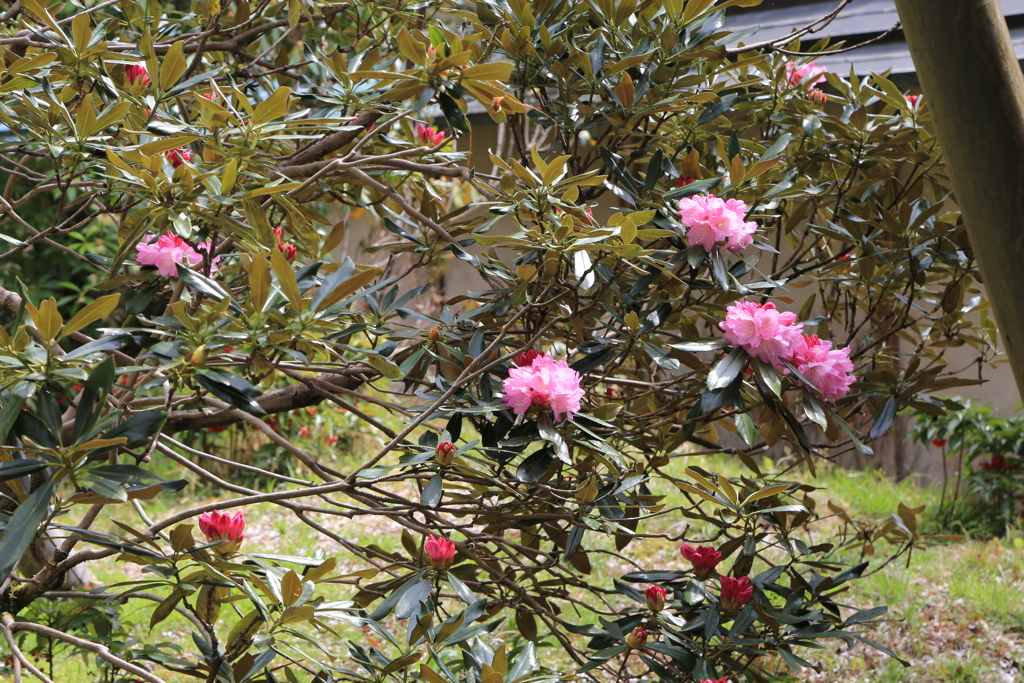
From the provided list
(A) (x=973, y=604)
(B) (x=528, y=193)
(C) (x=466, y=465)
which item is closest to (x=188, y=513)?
(C) (x=466, y=465)

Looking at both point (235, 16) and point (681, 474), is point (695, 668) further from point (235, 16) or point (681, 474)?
point (681, 474)

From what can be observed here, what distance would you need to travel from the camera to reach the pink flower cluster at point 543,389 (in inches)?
52.9

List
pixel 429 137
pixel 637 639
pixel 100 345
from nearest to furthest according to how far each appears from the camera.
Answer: pixel 100 345 → pixel 637 639 → pixel 429 137

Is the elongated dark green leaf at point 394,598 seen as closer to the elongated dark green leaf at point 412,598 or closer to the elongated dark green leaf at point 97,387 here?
the elongated dark green leaf at point 412,598

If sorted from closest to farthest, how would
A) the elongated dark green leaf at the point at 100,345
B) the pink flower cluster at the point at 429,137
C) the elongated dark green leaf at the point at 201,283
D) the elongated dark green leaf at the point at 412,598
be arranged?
1. the elongated dark green leaf at the point at 100,345
2. the elongated dark green leaf at the point at 201,283
3. the elongated dark green leaf at the point at 412,598
4. the pink flower cluster at the point at 429,137

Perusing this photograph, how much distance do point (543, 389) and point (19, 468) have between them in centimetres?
76

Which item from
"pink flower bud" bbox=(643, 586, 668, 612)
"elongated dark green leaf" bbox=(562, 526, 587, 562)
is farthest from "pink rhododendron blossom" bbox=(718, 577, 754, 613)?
"elongated dark green leaf" bbox=(562, 526, 587, 562)

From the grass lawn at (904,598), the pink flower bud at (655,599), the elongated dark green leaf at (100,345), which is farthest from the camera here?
the grass lawn at (904,598)

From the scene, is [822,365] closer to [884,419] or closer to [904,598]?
[884,419]

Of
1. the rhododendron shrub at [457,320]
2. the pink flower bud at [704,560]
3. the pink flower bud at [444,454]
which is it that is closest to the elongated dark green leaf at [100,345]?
the rhododendron shrub at [457,320]

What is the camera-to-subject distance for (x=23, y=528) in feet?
3.26

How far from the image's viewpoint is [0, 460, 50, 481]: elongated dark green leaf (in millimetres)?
1037

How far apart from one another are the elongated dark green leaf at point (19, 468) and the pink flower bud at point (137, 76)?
878 millimetres

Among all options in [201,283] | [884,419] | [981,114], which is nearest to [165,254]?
[201,283]
